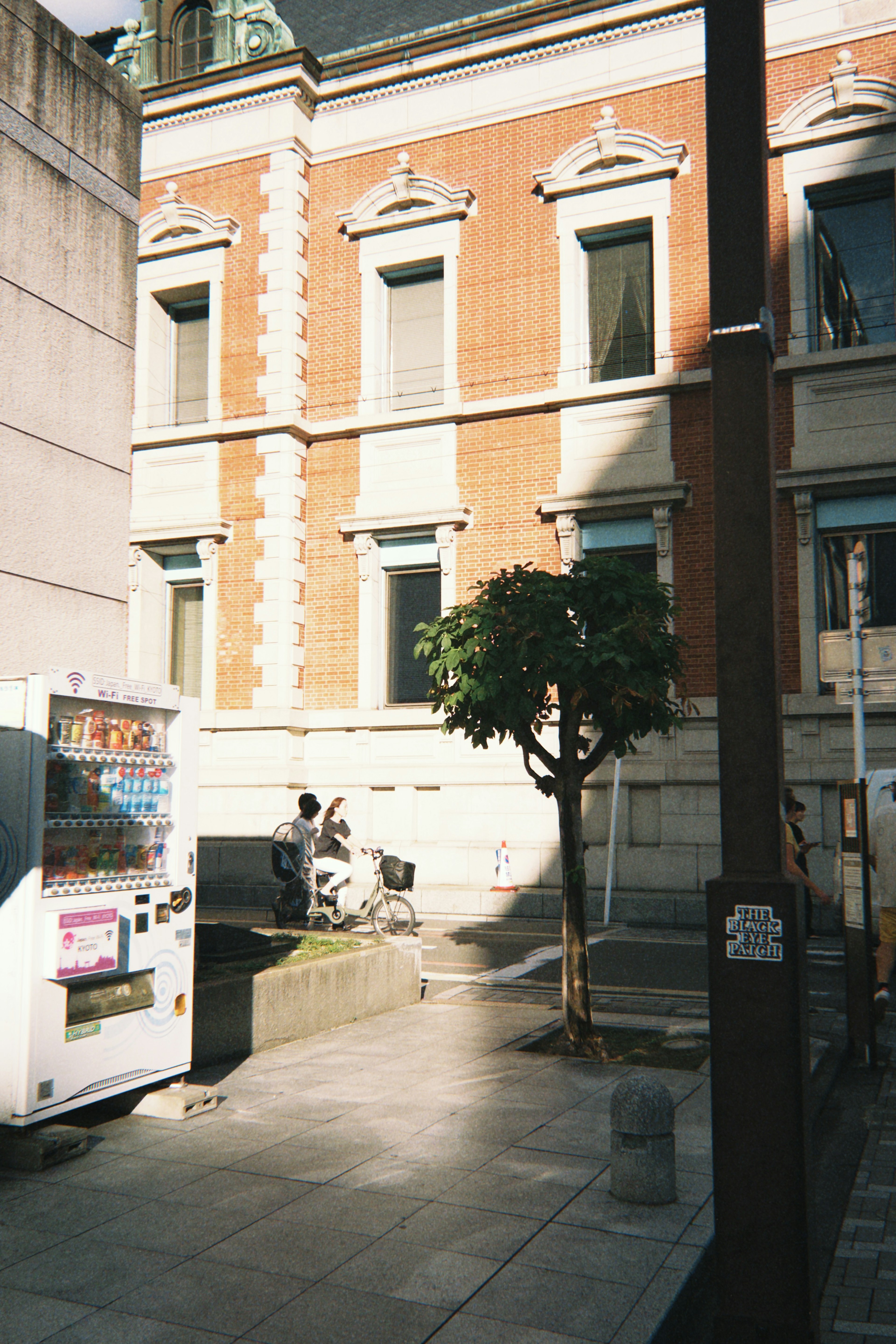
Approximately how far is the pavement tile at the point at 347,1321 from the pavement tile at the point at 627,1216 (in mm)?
1029

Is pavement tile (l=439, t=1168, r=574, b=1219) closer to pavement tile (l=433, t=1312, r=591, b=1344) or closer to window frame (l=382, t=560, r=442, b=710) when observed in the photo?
pavement tile (l=433, t=1312, r=591, b=1344)

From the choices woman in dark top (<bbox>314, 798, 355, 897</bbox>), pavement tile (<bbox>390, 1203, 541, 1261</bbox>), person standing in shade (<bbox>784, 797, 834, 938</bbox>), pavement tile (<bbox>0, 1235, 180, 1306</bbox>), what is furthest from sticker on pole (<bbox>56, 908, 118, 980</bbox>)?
woman in dark top (<bbox>314, 798, 355, 897</bbox>)

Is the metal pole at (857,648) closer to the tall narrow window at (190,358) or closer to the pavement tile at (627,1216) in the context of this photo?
the pavement tile at (627,1216)

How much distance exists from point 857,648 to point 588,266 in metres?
9.90

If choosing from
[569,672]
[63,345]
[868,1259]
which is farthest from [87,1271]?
[63,345]

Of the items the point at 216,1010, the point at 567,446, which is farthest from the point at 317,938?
the point at 567,446

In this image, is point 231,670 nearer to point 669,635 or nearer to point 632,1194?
point 669,635

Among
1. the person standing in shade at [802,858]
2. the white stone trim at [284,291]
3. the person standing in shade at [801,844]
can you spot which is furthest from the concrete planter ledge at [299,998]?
the white stone trim at [284,291]

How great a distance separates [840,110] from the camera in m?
16.0

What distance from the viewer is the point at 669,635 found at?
8.17 meters

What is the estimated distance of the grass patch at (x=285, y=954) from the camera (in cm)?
775

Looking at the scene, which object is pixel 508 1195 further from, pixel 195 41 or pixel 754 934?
pixel 195 41

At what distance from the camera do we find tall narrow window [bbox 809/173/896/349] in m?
16.2

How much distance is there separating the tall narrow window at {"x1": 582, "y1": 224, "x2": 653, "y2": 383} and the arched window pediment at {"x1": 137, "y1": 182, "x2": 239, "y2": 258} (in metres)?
6.23
